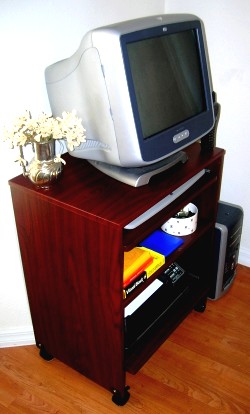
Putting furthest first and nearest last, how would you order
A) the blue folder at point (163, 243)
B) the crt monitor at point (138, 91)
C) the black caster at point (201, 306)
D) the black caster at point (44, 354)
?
1. the black caster at point (201, 306)
2. the black caster at point (44, 354)
3. the blue folder at point (163, 243)
4. the crt monitor at point (138, 91)

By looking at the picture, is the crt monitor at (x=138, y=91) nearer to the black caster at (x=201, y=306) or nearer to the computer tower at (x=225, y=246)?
the computer tower at (x=225, y=246)

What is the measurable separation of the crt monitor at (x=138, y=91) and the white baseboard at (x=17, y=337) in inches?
33.0

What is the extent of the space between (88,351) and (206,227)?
2.14 ft

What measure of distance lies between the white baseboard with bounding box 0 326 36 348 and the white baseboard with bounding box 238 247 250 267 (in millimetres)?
1121

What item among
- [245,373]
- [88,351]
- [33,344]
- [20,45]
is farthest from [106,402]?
[20,45]

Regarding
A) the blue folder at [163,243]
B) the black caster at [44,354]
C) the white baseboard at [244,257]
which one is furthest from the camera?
the white baseboard at [244,257]

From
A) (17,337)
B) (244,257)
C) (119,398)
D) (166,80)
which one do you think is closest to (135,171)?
(166,80)

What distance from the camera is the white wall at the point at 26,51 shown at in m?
1.33

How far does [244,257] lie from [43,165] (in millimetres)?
1357

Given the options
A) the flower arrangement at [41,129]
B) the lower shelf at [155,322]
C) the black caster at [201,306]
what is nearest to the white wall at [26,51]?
the flower arrangement at [41,129]

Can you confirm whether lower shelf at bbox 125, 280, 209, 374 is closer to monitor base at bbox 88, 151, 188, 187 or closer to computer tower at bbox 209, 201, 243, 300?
computer tower at bbox 209, 201, 243, 300

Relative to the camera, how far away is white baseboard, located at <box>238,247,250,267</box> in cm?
225

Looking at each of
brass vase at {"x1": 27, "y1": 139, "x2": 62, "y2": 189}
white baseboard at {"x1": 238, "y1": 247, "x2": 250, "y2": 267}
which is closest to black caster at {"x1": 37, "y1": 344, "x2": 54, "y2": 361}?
brass vase at {"x1": 27, "y1": 139, "x2": 62, "y2": 189}

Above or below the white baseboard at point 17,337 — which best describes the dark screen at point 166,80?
above
